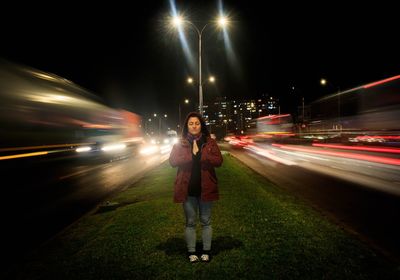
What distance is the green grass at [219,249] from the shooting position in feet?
14.2

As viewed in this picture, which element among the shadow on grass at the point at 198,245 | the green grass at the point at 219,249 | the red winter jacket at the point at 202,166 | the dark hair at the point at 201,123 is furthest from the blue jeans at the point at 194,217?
the dark hair at the point at 201,123

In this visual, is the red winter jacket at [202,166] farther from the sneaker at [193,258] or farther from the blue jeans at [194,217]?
the sneaker at [193,258]

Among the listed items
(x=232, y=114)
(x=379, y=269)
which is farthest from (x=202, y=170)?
(x=232, y=114)

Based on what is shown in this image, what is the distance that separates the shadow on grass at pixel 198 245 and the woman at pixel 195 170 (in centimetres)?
51

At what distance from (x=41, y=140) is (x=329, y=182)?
12.7m

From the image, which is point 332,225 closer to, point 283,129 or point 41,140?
point 41,140

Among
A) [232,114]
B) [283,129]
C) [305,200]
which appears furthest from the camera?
[232,114]

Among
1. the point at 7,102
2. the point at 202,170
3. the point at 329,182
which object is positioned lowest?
the point at 329,182

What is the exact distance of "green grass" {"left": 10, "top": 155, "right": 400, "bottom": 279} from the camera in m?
4.33

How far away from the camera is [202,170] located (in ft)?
14.7

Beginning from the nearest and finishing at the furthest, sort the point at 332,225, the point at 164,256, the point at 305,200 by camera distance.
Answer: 1. the point at 164,256
2. the point at 332,225
3. the point at 305,200

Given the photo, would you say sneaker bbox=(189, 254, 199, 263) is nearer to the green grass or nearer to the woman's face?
the green grass

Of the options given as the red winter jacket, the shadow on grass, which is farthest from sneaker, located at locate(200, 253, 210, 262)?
the red winter jacket

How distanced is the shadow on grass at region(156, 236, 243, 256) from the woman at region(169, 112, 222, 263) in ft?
1.66
